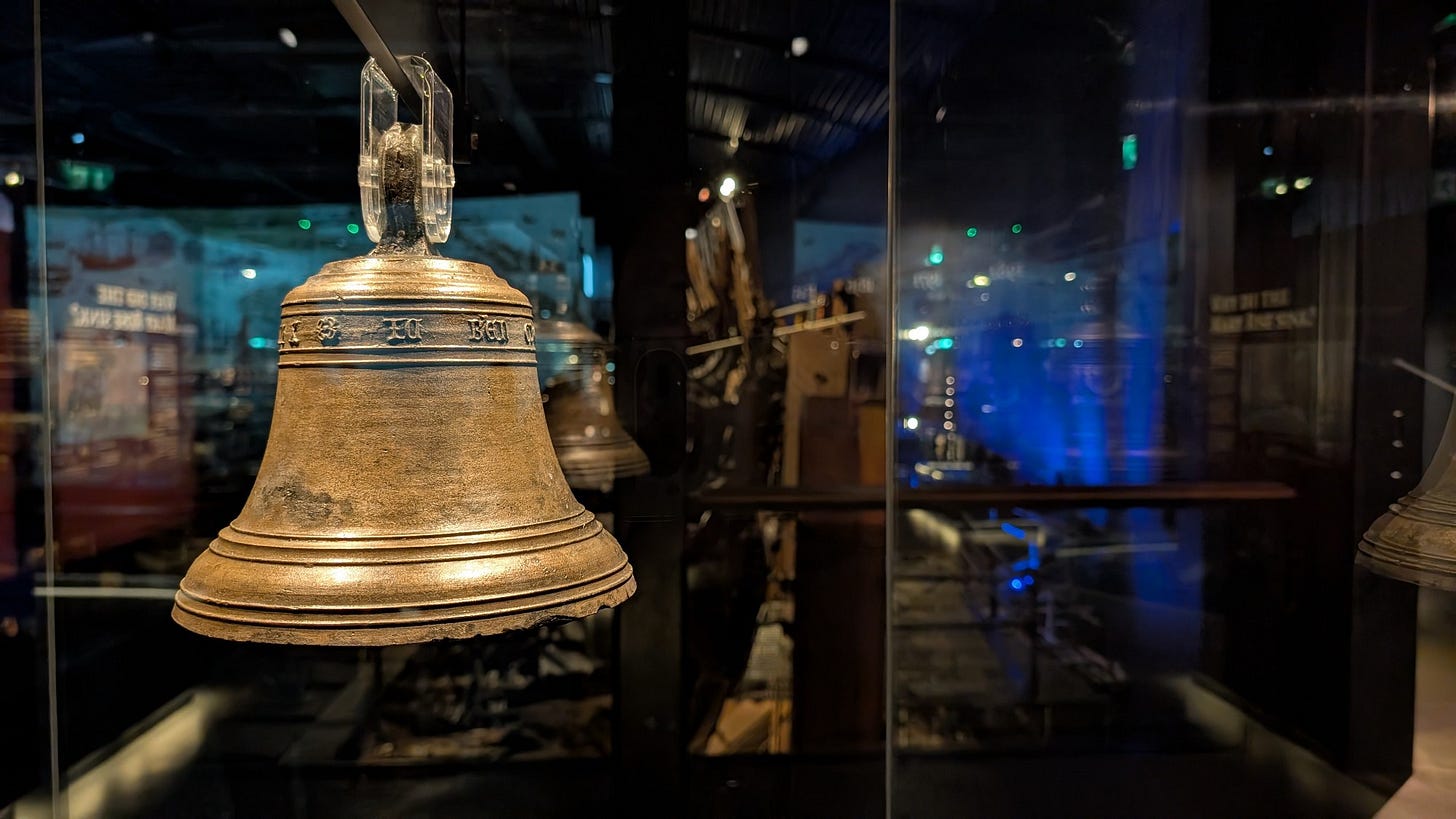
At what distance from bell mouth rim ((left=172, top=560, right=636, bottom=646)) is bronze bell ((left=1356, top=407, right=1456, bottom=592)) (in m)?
1.78

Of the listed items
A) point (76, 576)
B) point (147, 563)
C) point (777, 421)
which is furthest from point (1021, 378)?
point (76, 576)

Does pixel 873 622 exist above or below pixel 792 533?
below

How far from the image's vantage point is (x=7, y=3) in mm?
2301

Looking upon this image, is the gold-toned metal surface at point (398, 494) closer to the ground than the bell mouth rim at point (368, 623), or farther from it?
farther from it

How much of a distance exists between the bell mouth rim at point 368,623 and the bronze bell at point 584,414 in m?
1.17

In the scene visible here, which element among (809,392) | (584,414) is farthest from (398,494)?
(809,392)

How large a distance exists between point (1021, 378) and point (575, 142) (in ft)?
4.95

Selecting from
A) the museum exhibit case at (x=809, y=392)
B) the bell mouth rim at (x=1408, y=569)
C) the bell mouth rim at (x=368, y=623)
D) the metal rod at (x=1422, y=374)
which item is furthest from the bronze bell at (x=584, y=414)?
the metal rod at (x=1422, y=374)

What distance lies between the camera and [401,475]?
1.14 m

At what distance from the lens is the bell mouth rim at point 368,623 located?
3.34ft

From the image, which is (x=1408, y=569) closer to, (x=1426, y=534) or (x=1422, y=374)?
(x=1426, y=534)

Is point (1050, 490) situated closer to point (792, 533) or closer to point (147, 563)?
point (792, 533)

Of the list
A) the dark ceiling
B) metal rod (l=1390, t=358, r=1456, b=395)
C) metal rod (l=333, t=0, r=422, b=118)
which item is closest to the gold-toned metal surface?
metal rod (l=333, t=0, r=422, b=118)

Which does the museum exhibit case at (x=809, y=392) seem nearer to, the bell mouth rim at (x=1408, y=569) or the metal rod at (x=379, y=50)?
the bell mouth rim at (x=1408, y=569)
